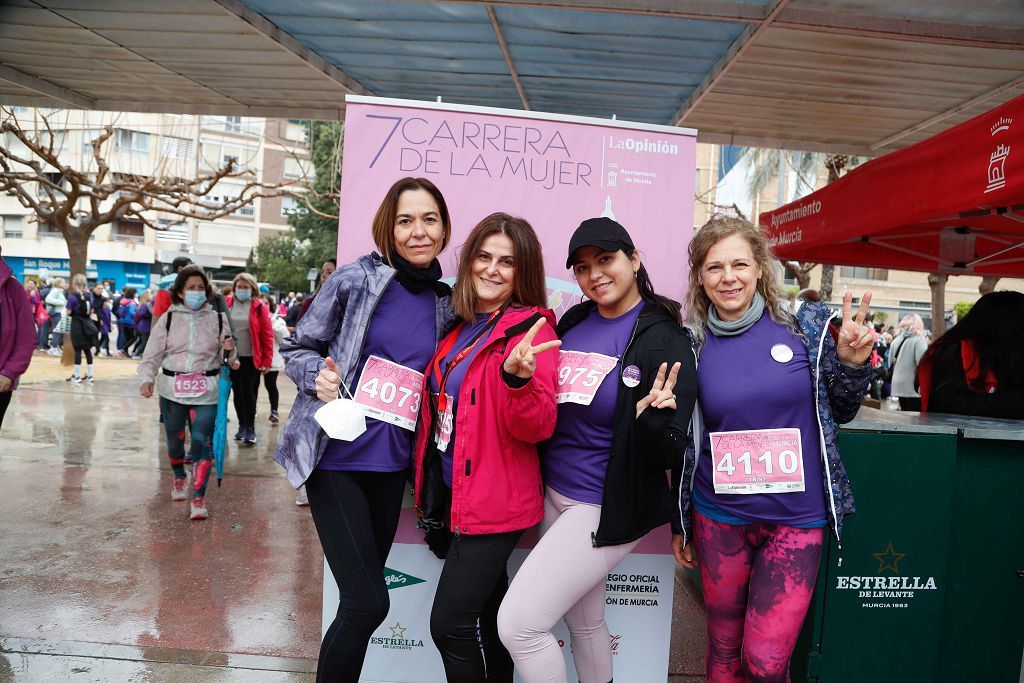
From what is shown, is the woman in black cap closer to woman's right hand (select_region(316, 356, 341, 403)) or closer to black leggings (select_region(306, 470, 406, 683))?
black leggings (select_region(306, 470, 406, 683))

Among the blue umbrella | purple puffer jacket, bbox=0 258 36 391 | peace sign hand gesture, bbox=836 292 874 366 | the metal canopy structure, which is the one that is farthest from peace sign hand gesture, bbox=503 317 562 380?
the blue umbrella

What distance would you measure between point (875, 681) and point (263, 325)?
20.9 feet

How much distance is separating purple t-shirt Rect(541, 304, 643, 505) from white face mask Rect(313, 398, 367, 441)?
0.66 metres

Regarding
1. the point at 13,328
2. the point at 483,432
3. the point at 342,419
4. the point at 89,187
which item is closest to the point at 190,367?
the point at 13,328

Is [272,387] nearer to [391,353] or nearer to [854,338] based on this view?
[391,353]

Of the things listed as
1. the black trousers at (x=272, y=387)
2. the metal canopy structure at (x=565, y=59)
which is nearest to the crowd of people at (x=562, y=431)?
the metal canopy structure at (x=565, y=59)

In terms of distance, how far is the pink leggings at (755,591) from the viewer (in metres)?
2.37

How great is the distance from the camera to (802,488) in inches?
93.9

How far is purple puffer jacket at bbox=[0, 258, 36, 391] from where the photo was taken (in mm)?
4176

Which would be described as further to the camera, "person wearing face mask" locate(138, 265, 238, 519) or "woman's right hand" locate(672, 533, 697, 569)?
"person wearing face mask" locate(138, 265, 238, 519)

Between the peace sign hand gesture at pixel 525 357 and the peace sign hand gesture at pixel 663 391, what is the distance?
0.36 m

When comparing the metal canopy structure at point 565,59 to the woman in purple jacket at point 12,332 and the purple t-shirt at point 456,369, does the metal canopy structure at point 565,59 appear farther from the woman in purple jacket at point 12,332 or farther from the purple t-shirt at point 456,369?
the purple t-shirt at point 456,369

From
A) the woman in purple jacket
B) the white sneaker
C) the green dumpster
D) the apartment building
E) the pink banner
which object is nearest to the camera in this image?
the green dumpster

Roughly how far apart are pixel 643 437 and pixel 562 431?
30cm
